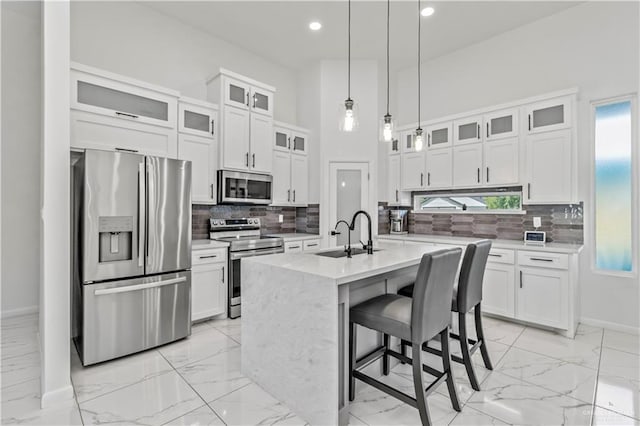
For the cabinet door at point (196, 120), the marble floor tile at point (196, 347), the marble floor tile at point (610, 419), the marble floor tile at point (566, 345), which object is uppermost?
the cabinet door at point (196, 120)

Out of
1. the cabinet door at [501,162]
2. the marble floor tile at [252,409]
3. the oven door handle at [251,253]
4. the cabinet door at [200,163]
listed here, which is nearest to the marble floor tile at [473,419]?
the marble floor tile at [252,409]

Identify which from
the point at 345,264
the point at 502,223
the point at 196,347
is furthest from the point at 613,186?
the point at 196,347

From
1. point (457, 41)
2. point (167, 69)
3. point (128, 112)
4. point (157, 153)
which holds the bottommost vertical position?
point (157, 153)

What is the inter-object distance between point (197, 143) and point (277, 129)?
1318 mm

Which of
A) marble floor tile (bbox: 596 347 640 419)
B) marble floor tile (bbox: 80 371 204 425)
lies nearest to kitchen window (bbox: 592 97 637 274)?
marble floor tile (bbox: 596 347 640 419)

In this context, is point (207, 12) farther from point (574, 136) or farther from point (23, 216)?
point (574, 136)

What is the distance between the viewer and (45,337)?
2041 millimetres

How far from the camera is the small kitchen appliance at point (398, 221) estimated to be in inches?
202

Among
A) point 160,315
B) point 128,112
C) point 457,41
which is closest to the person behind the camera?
point 160,315

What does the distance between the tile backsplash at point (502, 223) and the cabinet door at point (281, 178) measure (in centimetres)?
151

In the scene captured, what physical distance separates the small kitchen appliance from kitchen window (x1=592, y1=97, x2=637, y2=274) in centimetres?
237

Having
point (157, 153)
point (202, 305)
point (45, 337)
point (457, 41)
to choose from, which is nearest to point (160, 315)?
point (202, 305)

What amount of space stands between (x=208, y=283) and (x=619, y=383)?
3630 mm

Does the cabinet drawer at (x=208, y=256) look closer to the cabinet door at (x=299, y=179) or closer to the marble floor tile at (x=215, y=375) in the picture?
the marble floor tile at (x=215, y=375)
